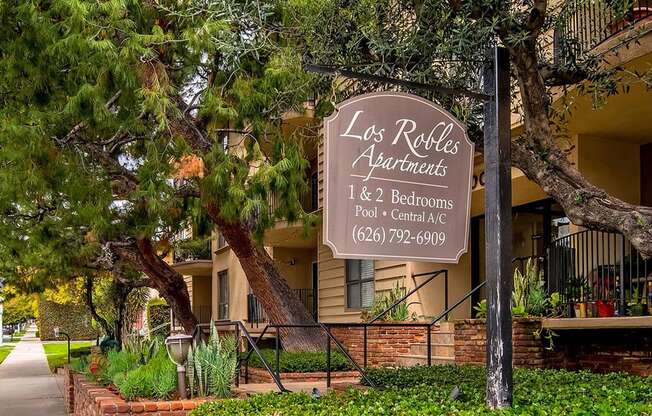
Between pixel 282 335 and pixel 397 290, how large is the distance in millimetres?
2413

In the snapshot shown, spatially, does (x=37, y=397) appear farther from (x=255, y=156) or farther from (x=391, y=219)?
(x=391, y=219)

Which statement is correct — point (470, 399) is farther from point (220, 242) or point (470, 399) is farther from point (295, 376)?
point (220, 242)

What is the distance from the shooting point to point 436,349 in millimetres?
13453

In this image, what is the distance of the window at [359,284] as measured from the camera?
1852 centimetres

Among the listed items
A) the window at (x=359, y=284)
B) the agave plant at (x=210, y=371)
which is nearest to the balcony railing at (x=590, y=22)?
the agave plant at (x=210, y=371)

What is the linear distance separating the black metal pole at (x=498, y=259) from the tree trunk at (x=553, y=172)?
2.16 feet

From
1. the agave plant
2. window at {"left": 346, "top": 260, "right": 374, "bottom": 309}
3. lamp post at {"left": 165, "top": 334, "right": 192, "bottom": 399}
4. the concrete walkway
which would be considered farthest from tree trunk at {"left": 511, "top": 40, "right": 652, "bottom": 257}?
the concrete walkway

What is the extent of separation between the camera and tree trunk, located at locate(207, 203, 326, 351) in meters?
15.2

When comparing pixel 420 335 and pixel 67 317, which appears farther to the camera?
pixel 67 317

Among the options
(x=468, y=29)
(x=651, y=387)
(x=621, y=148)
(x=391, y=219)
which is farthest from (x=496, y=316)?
(x=621, y=148)

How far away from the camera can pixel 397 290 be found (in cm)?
1614

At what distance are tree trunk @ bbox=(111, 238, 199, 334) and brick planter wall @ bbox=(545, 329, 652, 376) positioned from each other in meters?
10.4

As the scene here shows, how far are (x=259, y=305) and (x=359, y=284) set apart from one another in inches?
193

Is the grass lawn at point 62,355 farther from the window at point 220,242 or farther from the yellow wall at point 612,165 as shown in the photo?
the yellow wall at point 612,165
